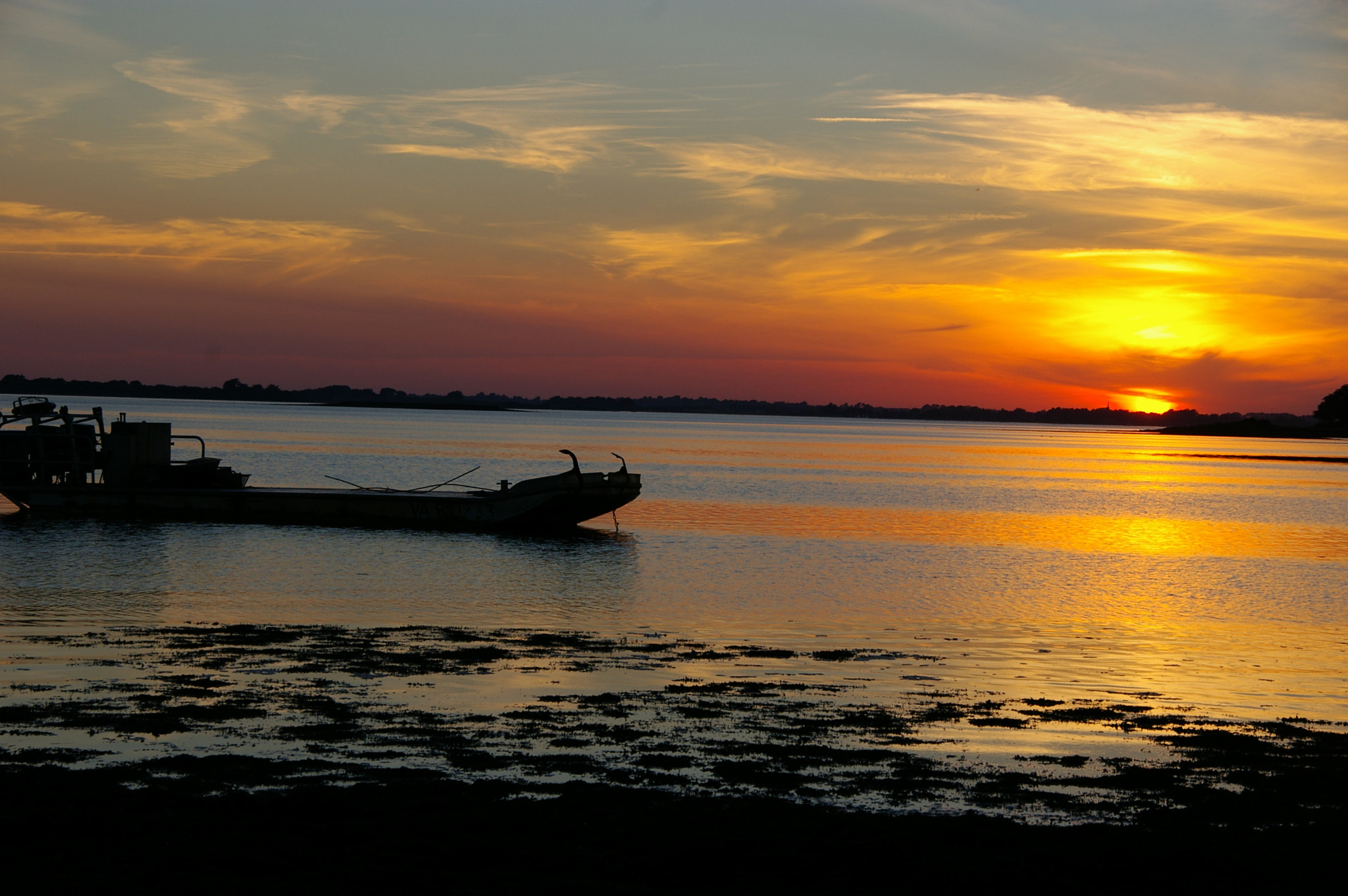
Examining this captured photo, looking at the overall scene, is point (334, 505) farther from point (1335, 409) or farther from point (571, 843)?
point (1335, 409)

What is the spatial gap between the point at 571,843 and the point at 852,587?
1910 centimetres

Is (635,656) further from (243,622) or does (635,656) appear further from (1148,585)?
(1148,585)

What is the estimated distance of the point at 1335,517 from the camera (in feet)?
163

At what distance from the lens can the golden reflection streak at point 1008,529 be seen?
37625 mm

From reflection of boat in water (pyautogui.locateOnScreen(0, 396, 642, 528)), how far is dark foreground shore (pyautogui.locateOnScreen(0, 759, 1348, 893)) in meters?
28.0

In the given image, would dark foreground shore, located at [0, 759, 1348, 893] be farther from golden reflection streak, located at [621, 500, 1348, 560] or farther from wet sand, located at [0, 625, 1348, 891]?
golden reflection streak, located at [621, 500, 1348, 560]

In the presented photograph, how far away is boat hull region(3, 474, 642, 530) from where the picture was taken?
36625mm

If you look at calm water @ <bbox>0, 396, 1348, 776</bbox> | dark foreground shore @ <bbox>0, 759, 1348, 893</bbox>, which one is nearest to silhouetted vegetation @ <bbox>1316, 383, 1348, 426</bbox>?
calm water @ <bbox>0, 396, 1348, 776</bbox>

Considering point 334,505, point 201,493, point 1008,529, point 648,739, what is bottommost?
point 1008,529

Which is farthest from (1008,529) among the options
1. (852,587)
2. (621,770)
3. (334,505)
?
(621,770)

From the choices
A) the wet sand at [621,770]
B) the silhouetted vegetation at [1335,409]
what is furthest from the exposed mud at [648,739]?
the silhouetted vegetation at [1335,409]

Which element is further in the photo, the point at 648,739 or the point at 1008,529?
the point at 1008,529

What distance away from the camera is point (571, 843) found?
7.20m

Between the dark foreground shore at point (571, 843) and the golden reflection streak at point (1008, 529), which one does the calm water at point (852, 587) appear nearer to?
the golden reflection streak at point (1008, 529)
